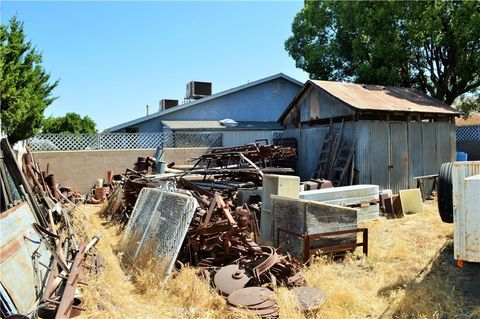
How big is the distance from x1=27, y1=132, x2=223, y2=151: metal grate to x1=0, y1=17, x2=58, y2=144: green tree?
3.33ft

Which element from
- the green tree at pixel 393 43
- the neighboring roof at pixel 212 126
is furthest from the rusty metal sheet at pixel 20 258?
the green tree at pixel 393 43

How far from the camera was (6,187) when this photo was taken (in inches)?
227

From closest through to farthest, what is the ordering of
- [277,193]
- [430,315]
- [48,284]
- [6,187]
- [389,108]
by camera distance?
[48,284] → [430,315] → [6,187] → [277,193] → [389,108]

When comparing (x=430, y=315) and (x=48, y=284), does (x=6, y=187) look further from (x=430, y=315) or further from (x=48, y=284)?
(x=430, y=315)

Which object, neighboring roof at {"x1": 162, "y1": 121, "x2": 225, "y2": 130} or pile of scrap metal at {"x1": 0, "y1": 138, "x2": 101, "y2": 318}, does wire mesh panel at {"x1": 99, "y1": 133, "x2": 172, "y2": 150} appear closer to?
neighboring roof at {"x1": 162, "y1": 121, "x2": 225, "y2": 130}

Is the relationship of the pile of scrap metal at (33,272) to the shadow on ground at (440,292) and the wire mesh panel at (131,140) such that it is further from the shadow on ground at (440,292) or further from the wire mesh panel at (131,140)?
the wire mesh panel at (131,140)

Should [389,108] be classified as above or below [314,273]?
above

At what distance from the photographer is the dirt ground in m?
4.15

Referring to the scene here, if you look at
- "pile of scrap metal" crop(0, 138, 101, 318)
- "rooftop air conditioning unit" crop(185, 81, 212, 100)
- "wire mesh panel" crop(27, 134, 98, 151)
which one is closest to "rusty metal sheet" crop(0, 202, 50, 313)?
"pile of scrap metal" crop(0, 138, 101, 318)

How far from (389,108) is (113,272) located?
9056 millimetres

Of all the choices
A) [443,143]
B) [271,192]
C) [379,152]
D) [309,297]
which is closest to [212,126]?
[379,152]

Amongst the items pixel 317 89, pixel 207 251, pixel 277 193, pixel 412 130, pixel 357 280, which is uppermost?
pixel 317 89

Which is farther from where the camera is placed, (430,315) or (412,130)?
(412,130)

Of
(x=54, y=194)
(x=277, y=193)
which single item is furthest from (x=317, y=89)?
(x=54, y=194)
